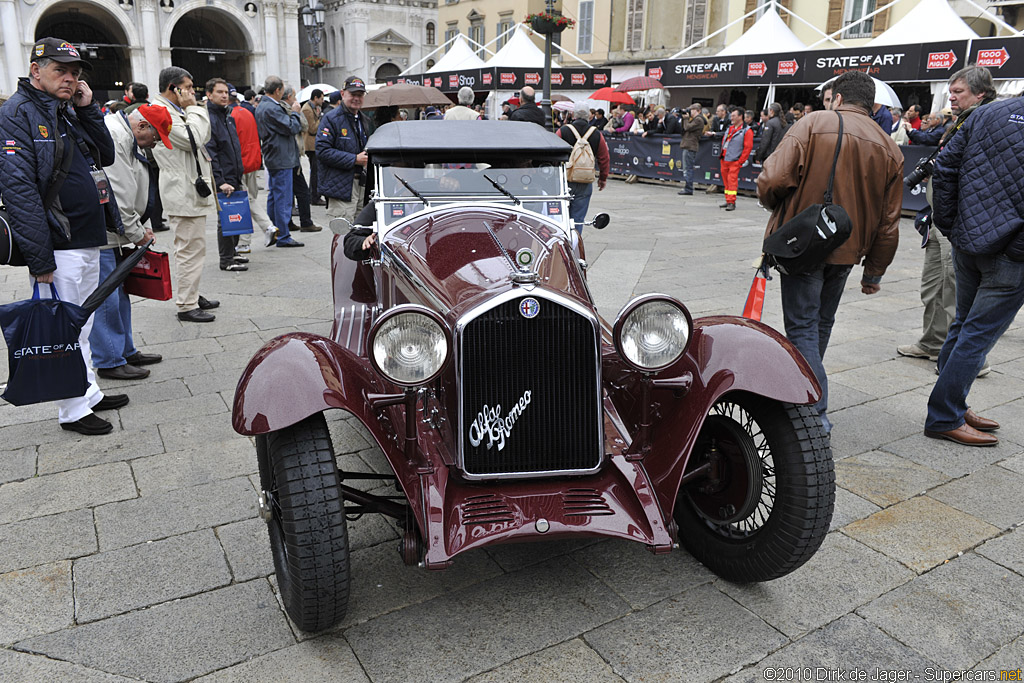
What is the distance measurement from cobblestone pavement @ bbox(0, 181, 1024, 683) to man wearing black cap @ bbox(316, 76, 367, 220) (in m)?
3.33

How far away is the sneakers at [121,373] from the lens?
457cm

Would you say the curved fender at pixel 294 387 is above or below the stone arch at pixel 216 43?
below

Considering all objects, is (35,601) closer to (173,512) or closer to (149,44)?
(173,512)

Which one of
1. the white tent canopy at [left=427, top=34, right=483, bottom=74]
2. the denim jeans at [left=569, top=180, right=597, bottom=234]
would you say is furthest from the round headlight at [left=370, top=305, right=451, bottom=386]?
the white tent canopy at [left=427, top=34, right=483, bottom=74]

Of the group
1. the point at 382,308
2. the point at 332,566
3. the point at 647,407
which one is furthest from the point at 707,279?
the point at 332,566

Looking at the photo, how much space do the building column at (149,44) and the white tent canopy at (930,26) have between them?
33.0 m

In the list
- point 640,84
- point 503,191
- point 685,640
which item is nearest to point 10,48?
point 640,84

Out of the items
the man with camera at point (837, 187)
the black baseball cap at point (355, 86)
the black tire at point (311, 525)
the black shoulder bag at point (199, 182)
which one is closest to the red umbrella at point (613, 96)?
the black baseball cap at point (355, 86)

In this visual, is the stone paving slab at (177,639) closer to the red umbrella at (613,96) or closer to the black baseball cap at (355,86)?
the black baseball cap at (355,86)

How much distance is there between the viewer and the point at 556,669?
2223 mm

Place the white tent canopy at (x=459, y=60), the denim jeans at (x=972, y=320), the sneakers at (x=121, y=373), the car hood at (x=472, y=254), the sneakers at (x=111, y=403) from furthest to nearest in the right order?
1. the white tent canopy at (x=459, y=60)
2. the sneakers at (x=121, y=373)
3. the sneakers at (x=111, y=403)
4. the denim jeans at (x=972, y=320)
5. the car hood at (x=472, y=254)

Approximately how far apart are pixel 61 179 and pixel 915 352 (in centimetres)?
538

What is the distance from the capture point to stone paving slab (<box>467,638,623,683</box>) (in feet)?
7.16

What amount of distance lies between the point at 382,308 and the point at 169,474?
124 cm
